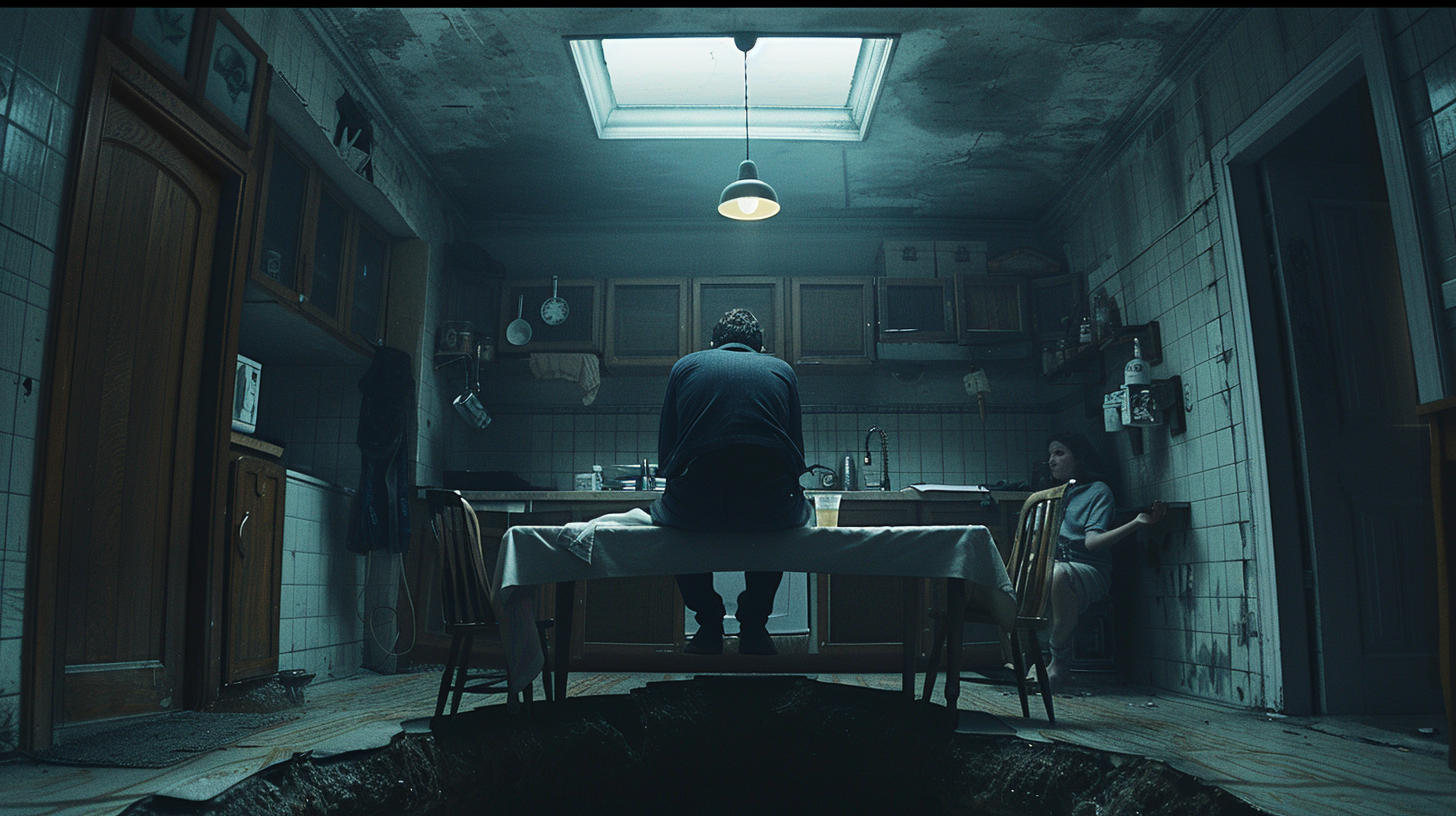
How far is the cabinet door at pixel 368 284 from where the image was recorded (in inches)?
175

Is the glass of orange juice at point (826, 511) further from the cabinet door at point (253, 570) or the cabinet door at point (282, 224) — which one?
the cabinet door at point (282, 224)

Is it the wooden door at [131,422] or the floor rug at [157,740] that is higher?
the wooden door at [131,422]

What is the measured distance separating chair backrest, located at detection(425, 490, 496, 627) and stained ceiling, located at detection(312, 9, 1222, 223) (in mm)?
2080

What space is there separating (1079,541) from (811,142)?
2386 millimetres

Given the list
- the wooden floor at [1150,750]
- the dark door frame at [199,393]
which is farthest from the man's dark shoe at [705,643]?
the dark door frame at [199,393]

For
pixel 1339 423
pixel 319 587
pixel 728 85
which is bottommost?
pixel 319 587

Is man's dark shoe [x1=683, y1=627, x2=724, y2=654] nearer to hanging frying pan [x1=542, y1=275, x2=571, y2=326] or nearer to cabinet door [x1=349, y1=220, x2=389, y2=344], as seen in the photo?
cabinet door [x1=349, y1=220, x2=389, y2=344]

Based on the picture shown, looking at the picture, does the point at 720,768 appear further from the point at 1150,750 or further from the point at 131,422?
the point at 131,422

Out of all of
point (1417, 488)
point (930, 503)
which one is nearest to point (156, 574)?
point (930, 503)

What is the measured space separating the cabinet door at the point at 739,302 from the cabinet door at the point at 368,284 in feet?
5.74

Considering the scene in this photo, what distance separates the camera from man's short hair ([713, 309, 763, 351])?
105 inches

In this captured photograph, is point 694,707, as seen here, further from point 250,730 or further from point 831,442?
point 831,442

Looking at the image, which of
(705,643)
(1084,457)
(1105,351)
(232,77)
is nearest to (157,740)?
(705,643)

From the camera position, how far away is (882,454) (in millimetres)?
5496
